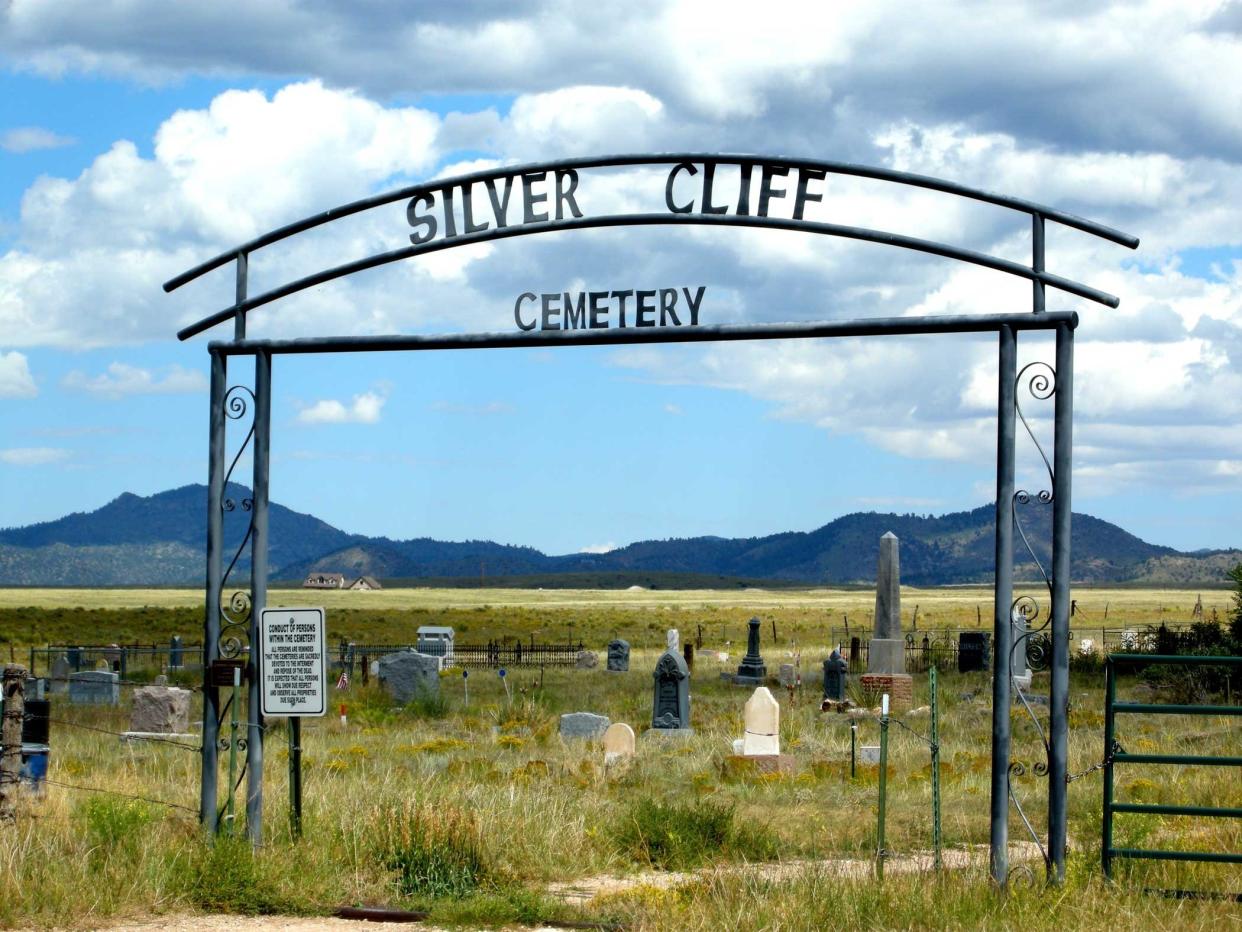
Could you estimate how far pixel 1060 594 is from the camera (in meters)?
9.94

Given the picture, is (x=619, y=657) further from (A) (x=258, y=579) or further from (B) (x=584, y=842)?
(A) (x=258, y=579)

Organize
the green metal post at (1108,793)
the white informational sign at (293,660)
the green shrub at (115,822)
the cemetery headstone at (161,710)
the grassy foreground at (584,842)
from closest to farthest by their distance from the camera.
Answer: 1. the grassy foreground at (584,842)
2. the green metal post at (1108,793)
3. the green shrub at (115,822)
4. the white informational sign at (293,660)
5. the cemetery headstone at (161,710)

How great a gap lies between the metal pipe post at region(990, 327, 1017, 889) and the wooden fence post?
7275 mm

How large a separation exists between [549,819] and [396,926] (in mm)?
2676

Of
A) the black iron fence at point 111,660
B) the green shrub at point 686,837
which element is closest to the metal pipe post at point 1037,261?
the green shrub at point 686,837

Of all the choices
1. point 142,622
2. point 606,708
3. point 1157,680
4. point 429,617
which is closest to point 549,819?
point 606,708

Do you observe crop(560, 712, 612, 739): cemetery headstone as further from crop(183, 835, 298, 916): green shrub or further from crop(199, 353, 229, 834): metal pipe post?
crop(183, 835, 298, 916): green shrub

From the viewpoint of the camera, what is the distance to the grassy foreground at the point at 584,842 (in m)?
9.30

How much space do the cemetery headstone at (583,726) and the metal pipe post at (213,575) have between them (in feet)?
33.8

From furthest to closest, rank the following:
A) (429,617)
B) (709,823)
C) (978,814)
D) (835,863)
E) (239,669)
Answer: (429,617)
(978,814)
(709,823)
(239,669)
(835,863)

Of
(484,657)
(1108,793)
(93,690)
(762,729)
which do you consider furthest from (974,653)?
(1108,793)

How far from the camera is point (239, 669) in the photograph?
37.1 ft

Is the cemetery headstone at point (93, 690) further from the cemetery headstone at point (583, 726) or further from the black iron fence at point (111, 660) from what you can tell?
the cemetery headstone at point (583, 726)

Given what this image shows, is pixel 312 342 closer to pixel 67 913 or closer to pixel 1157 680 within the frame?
pixel 67 913
